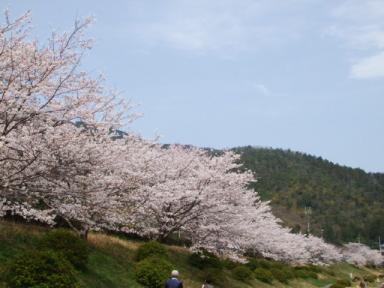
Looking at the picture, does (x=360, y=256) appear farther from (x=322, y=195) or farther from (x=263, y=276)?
(x=263, y=276)

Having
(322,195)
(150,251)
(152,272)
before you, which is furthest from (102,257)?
(322,195)

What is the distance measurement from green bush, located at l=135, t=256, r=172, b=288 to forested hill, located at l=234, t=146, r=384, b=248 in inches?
3793

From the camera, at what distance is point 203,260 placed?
2608cm

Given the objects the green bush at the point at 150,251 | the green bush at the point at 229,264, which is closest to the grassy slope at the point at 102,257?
the green bush at the point at 150,251

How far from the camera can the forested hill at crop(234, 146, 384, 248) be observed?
127625 millimetres

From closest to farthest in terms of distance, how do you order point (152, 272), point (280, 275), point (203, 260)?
point (152, 272) → point (203, 260) → point (280, 275)

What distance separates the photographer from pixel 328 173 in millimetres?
170125

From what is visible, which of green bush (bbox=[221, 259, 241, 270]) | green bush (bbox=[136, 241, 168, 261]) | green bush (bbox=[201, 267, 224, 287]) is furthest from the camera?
green bush (bbox=[221, 259, 241, 270])

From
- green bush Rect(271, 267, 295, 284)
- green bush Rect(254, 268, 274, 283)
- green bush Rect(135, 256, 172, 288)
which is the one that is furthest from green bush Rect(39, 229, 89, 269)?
green bush Rect(271, 267, 295, 284)

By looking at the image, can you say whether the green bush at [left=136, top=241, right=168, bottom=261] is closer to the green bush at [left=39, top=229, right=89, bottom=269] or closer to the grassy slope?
the grassy slope

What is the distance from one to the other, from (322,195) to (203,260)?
4786 inches

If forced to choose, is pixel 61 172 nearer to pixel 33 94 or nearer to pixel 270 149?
pixel 33 94

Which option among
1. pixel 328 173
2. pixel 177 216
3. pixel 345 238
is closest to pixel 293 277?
pixel 177 216

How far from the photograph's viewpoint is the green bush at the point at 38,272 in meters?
12.1
